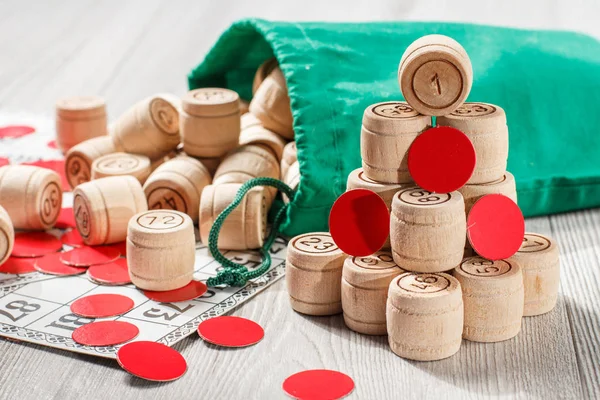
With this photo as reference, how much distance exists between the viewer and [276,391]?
48.0 inches

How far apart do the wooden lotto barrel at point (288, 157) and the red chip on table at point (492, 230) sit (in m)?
0.52

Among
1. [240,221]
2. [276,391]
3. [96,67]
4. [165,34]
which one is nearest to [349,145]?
[240,221]

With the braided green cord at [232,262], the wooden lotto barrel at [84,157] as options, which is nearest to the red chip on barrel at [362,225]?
the braided green cord at [232,262]

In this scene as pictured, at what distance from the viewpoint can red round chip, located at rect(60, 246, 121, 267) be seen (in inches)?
63.3

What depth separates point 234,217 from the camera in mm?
1639

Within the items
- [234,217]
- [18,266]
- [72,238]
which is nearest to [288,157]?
[234,217]

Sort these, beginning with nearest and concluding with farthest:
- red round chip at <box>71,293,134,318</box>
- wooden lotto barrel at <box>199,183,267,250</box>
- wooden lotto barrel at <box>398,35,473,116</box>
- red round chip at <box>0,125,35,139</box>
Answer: wooden lotto barrel at <box>398,35,473,116</box>
red round chip at <box>71,293,134,318</box>
wooden lotto barrel at <box>199,183,267,250</box>
red round chip at <box>0,125,35,139</box>

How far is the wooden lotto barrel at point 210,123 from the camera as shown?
1.77 meters

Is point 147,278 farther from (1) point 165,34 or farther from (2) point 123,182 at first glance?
(1) point 165,34

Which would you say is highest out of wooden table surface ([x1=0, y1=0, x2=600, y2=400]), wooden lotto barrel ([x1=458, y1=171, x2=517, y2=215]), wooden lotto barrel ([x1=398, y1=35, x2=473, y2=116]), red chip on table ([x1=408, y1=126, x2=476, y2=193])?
wooden lotto barrel ([x1=398, y1=35, x2=473, y2=116])

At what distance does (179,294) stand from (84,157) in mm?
566

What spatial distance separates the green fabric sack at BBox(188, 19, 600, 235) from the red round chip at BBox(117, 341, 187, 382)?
48 centimetres

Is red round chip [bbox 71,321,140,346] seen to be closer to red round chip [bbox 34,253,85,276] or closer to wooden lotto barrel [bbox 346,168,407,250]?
red round chip [bbox 34,253,85,276]

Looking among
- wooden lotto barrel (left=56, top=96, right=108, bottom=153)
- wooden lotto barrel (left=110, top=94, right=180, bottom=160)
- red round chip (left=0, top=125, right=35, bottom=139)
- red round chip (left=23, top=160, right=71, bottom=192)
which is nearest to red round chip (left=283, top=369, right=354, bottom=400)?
wooden lotto barrel (left=110, top=94, right=180, bottom=160)
